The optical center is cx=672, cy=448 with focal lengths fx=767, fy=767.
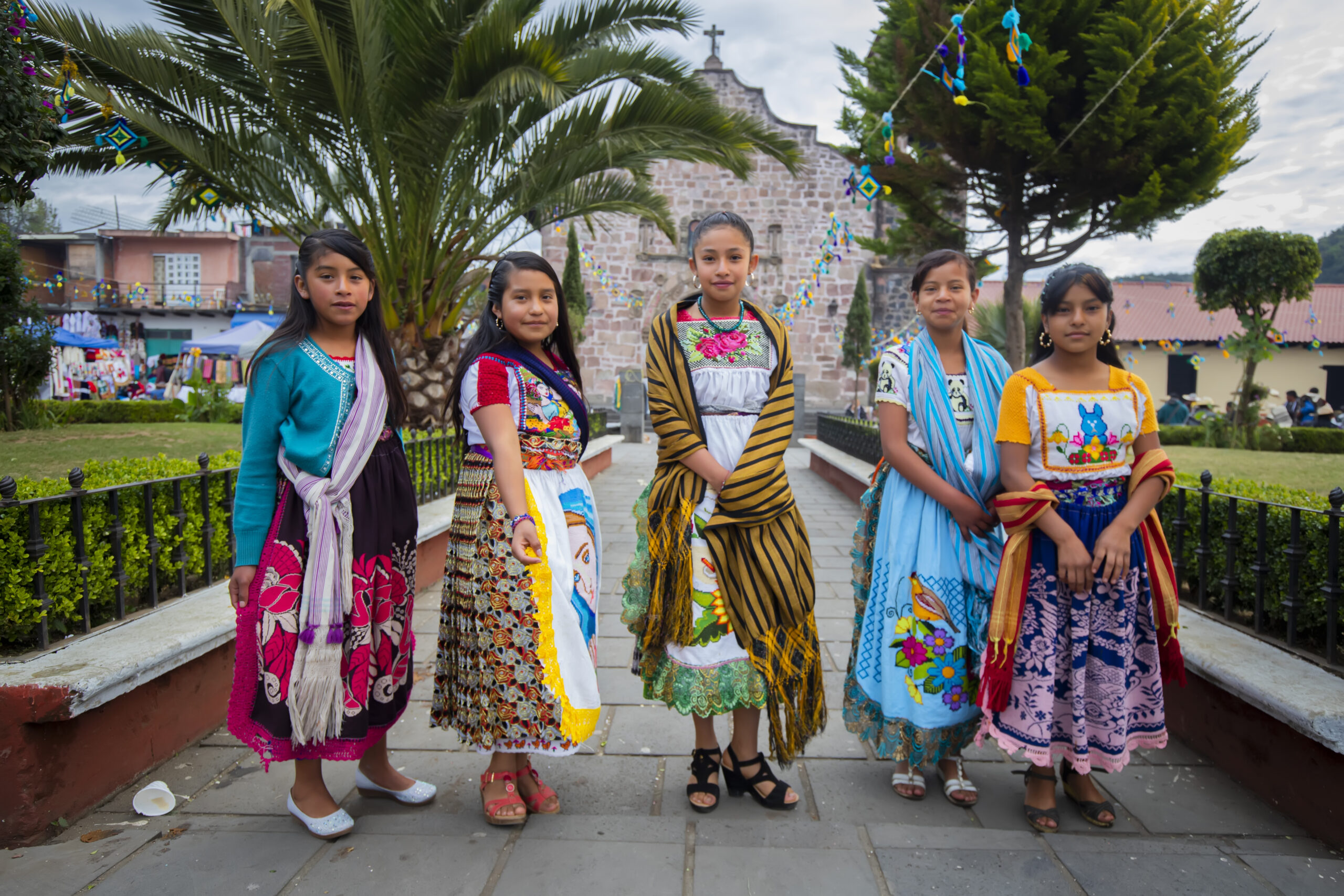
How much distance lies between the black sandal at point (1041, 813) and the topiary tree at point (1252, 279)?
397 inches

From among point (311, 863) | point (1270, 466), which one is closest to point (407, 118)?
point (311, 863)

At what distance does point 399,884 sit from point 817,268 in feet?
59.6

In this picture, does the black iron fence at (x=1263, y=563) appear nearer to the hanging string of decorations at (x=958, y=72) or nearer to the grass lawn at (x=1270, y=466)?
the grass lawn at (x=1270, y=466)

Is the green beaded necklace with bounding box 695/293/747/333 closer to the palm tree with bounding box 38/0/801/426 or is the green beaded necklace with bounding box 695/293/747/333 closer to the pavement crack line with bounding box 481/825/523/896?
the pavement crack line with bounding box 481/825/523/896

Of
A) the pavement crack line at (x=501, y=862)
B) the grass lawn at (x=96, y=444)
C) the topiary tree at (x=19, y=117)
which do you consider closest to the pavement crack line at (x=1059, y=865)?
the pavement crack line at (x=501, y=862)

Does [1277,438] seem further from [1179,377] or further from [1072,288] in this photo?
[1179,377]

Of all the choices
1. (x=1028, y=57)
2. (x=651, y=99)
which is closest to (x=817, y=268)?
(x=1028, y=57)

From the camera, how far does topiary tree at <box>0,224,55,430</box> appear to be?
653 cm

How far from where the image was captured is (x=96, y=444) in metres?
6.24

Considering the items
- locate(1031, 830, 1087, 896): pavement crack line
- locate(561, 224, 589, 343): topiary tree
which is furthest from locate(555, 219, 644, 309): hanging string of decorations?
locate(1031, 830, 1087, 896): pavement crack line

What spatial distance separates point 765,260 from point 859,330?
3.00m

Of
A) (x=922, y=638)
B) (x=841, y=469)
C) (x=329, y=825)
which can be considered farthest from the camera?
(x=841, y=469)

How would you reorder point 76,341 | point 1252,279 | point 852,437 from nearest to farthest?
point 852,437
point 1252,279
point 76,341

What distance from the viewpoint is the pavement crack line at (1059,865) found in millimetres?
1898
